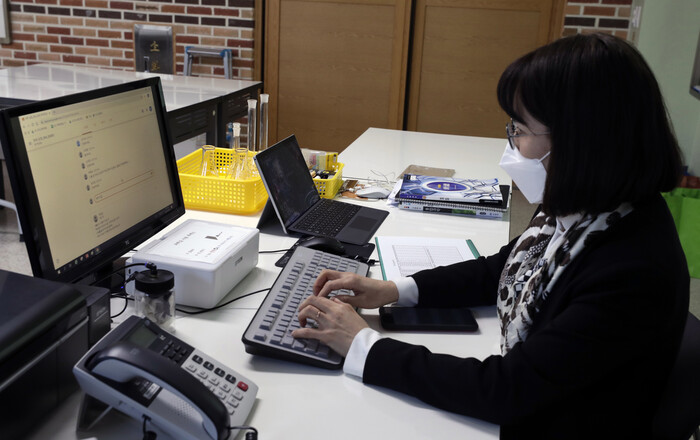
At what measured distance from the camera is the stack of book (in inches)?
78.7

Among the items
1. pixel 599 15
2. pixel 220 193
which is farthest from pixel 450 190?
pixel 599 15

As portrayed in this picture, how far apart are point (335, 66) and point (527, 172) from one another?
3536 millimetres

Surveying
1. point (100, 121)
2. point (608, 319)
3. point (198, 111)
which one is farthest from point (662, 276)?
point (198, 111)

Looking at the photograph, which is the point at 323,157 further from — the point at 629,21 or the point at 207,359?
the point at 629,21

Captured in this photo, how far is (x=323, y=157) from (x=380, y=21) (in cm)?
252

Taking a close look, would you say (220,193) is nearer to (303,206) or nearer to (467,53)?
(303,206)

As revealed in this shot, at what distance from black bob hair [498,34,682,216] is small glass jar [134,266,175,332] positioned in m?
0.68

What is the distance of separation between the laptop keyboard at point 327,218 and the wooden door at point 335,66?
2.68 meters

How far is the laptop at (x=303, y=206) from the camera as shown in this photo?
1.73 meters

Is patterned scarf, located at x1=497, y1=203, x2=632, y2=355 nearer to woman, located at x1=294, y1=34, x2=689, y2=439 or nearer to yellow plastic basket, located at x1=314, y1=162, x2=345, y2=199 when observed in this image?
woman, located at x1=294, y1=34, x2=689, y2=439

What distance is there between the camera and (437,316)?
1299 mm

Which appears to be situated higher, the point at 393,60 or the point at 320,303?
the point at 393,60

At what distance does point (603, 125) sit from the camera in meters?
0.95

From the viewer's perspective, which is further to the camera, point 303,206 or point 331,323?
point 303,206
